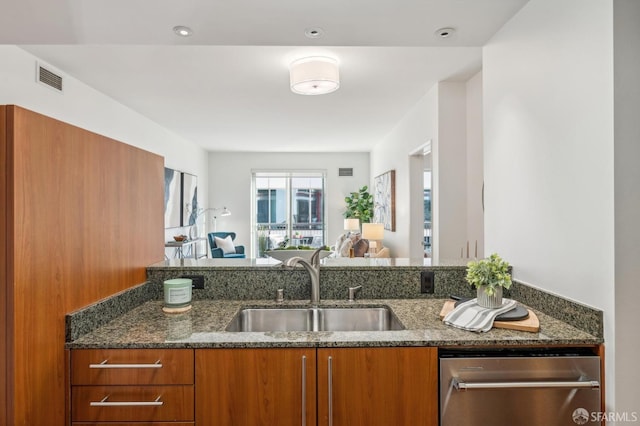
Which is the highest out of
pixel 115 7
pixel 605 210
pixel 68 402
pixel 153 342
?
pixel 115 7

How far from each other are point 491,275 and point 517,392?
0.45 meters

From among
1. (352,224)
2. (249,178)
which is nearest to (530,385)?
(352,224)

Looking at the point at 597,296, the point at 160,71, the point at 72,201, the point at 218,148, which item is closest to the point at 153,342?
the point at 72,201

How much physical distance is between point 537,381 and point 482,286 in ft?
1.31

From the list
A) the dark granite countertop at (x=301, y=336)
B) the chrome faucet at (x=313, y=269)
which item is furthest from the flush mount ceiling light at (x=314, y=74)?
the dark granite countertop at (x=301, y=336)

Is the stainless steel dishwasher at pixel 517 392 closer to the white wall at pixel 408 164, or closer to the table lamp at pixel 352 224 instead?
the white wall at pixel 408 164

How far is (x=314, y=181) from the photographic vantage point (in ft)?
25.7

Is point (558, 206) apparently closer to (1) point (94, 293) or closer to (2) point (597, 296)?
(2) point (597, 296)

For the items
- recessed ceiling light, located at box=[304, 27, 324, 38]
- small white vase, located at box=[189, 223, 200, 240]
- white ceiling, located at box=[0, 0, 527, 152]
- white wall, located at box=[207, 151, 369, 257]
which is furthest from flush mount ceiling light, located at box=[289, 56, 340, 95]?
white wall, located at box=[207, 151, 369, 257]

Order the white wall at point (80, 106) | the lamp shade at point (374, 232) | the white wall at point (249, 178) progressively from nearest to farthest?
the white wall at point (80, 106)
the lamp shade at point (374, 232)
the white wall at point (249, 178)

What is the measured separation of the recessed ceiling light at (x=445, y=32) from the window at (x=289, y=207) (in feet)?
19.5

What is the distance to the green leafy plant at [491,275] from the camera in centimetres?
153

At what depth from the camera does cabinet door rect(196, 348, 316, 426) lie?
1309 mm

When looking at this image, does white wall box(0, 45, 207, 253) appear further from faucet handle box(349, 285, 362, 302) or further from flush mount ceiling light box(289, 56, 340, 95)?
faucet handle box(349, 285, 362, 302)
